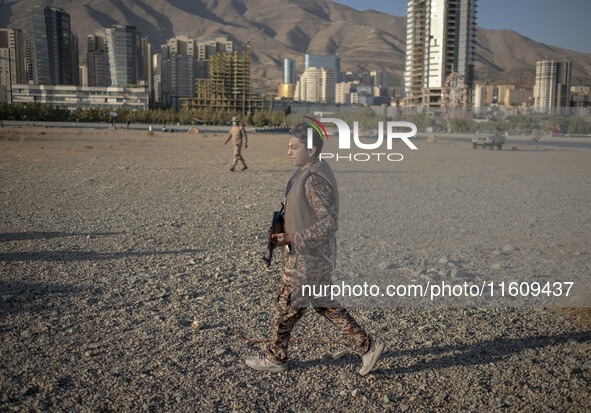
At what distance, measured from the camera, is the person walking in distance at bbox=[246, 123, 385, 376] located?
382 centimetres

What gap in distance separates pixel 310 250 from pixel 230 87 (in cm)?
15534

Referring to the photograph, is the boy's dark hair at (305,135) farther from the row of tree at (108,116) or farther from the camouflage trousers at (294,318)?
the row of tree at (108,116)

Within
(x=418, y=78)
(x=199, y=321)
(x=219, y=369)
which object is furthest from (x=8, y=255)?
(x=418, y=78)

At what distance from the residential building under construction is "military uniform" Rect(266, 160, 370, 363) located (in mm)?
148862

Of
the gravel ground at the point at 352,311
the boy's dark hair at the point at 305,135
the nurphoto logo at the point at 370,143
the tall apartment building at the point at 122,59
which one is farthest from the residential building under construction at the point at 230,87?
the boy's dark hair at the point at 305,135

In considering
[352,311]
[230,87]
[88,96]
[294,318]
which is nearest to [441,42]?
[230,87]

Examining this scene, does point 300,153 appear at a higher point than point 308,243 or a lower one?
higher

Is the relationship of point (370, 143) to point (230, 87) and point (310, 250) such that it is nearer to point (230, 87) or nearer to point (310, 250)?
point (310, 250)

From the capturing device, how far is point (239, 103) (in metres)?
154

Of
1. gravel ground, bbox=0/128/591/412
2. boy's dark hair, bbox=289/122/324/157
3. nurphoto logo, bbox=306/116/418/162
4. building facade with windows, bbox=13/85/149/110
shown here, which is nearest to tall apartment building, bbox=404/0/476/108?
building facade with windows, bbox=13/85/149/110

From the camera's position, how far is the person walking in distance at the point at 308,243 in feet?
12.5

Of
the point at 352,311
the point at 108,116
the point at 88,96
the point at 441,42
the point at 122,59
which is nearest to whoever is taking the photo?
the point at 352,311

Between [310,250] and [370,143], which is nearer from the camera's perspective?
[310,250]

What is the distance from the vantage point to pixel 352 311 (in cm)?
560
